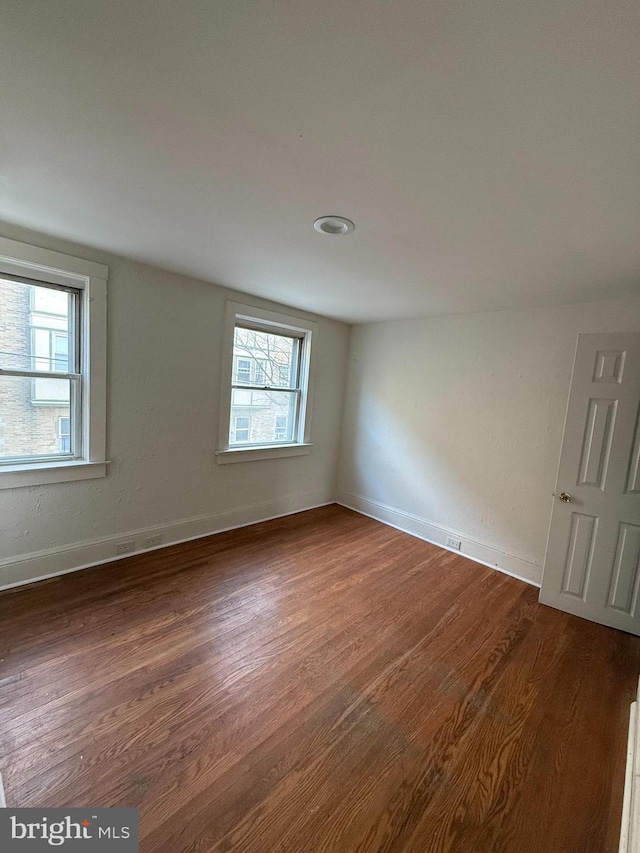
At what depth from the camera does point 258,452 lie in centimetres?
361

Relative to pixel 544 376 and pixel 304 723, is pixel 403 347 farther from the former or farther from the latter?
pixel 304 723

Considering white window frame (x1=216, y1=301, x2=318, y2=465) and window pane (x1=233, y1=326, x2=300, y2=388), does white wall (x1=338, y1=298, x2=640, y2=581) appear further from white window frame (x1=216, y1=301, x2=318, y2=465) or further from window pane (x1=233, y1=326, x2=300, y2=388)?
window pane (x1=233, y1=326, x2=300, y2=388)

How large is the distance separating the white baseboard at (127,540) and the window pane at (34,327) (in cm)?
132

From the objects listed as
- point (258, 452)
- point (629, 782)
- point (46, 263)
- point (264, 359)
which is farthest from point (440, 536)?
point (46, 263)

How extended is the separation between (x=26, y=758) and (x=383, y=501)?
3390mm

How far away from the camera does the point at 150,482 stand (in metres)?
2.89

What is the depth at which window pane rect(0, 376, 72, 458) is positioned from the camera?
7.38 feet

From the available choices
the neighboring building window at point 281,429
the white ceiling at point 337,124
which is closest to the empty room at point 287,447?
the white ceiling at point 337,124

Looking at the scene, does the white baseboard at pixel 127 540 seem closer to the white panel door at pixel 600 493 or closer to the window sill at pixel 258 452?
the window sill at pixel 258 452

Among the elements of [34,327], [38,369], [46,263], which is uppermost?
[46,263]

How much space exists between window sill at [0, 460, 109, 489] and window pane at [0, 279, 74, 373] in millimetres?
659

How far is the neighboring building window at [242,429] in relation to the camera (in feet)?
11.6

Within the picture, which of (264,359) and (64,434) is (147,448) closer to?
(64,434)

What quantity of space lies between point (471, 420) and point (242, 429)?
2.31 metres
